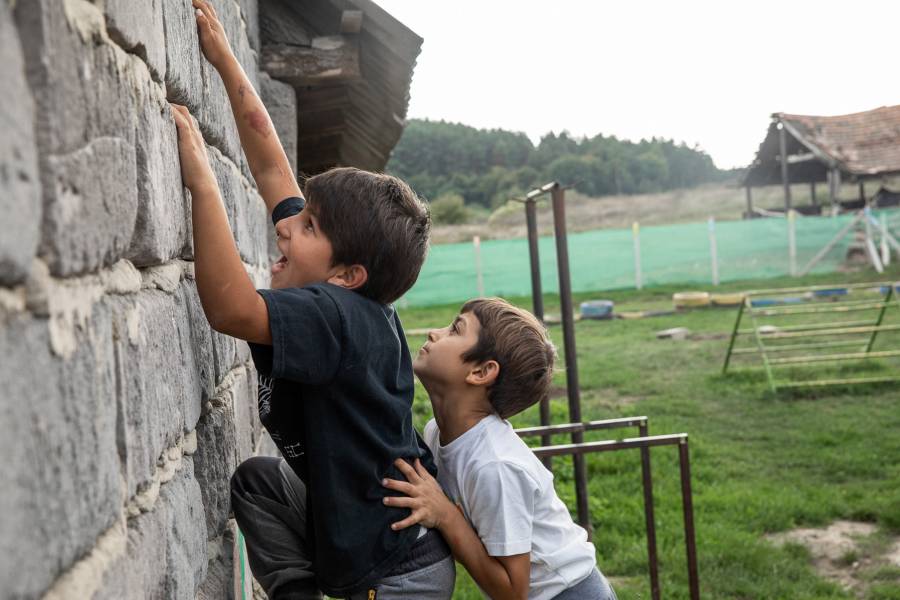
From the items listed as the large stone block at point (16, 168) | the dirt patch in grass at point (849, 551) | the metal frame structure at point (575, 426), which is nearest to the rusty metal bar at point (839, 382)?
the dirt patch in grass at point (849, 551)

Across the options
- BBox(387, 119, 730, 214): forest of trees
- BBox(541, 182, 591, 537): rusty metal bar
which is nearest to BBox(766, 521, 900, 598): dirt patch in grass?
BBox(541, 182, 591, 537): rusty metal bar

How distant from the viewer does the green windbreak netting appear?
20156mm

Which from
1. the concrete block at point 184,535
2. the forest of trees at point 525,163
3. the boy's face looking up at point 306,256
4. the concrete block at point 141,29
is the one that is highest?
the forest of trees at point 525,163

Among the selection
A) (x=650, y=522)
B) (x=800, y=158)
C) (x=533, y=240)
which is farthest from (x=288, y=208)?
(x=800, y=158)

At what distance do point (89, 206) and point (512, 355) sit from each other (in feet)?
4.98

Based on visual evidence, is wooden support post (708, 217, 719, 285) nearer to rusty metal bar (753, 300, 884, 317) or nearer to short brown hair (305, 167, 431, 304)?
rusty metal bar (753, 300, 884, 317)

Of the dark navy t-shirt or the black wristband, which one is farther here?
the black wristband

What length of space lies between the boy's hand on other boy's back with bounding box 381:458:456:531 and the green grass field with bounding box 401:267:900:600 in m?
2.69

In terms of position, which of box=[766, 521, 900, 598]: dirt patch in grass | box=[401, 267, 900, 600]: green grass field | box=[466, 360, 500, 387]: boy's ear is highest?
box=[466, 360, 500, 387]: boy's ear

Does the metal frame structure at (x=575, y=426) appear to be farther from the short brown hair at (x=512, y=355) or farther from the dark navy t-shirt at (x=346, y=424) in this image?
the dark navy t-shirt at (x=346, y=424)

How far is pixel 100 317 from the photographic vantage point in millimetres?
1140

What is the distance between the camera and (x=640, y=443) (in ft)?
11.5

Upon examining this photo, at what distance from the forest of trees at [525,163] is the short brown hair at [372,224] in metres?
44.8

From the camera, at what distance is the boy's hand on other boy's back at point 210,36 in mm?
2174
